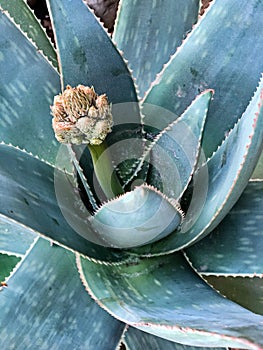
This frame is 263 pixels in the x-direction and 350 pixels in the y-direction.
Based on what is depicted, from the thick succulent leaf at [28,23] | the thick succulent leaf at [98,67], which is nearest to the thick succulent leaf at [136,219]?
the thick succulent leaf at [98,67]

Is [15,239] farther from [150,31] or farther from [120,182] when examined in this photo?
[150,31]

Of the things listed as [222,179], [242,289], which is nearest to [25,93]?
[222,179]

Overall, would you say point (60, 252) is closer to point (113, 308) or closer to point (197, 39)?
point (113, 308)

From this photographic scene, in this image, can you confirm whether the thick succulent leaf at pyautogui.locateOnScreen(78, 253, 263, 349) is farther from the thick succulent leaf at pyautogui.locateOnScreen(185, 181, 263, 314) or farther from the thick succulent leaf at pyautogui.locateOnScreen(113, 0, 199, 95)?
the thick succulent leaf at pyautogui.locateOnScreen(113, 0, 199, 95)

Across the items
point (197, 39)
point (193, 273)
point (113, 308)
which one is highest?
point (197, 39)

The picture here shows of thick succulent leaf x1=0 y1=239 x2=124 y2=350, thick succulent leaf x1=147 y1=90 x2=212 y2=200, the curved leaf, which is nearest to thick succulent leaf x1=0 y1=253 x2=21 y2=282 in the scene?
the curved leaf

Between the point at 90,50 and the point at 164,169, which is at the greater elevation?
the point at 90,50

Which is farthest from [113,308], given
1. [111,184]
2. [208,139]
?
[208,139]
